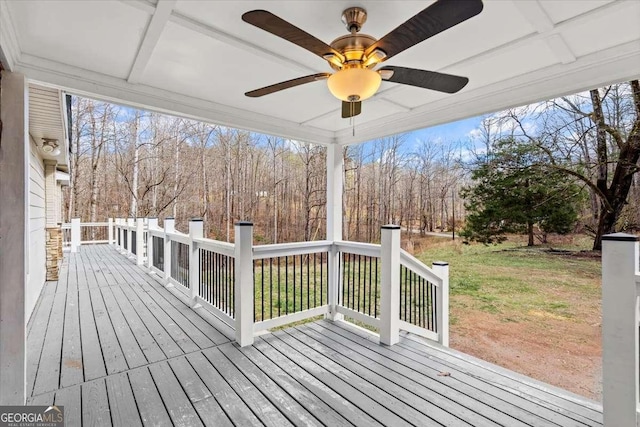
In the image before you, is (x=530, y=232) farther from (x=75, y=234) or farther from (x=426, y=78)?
(x=75, y=234)

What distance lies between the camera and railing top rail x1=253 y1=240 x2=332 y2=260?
3139 millimetres

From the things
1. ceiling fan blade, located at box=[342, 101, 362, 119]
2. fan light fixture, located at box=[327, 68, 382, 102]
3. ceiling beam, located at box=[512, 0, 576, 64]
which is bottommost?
fan light fixture, located at box=[327, 68, 382, 102]

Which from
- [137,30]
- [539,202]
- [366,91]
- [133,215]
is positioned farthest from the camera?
[133,215]

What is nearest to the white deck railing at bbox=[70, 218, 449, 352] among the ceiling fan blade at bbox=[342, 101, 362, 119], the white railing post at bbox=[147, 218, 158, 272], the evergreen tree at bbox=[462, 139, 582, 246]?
the white railing post at bbox=[147, 218, 158, 272]

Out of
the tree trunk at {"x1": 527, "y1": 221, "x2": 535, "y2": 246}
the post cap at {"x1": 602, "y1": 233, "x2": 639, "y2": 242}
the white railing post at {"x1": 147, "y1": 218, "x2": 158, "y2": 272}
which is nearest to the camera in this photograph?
the post cap at {"x1": 602, "y1": 233, "x2": 639, "y2": 242}

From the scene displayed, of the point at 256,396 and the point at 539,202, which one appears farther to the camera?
the point at 539,202

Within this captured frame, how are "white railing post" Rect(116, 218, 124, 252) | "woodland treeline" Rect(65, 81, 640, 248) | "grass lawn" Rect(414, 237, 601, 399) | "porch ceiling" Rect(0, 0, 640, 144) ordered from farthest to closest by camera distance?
"white railing post" Rect(116, 218, 124, 252) → "woodland treeline" Rect(65, 81, 640, 248) → "grass lawn" Rect(414, 237, 601, 399) → "porch ceiling" Rect(0, 0, 640, 144)

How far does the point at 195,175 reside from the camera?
12.8 meters

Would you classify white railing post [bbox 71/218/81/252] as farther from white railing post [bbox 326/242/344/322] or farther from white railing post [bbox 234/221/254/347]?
white railing post [bbox 326/242/344/322]

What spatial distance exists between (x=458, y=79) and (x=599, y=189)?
15.7 ft

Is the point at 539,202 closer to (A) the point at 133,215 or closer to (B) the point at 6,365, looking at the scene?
(B) the point at 6,365

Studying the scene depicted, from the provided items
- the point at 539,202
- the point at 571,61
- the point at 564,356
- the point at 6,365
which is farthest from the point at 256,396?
the point at 539,202

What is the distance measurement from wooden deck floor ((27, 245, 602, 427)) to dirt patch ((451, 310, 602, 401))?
349 centimetres

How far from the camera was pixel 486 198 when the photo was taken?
704 cm
